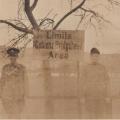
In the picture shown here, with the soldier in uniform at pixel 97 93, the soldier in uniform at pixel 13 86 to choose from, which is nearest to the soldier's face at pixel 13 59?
the soldier in uniform at pixel 13 86

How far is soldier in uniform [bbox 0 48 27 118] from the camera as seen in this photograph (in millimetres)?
1906

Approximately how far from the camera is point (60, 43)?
1.92 metres

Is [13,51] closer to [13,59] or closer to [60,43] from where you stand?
[13,59]

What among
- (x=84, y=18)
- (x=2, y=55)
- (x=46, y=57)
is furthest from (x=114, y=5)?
(x=2, y=55)

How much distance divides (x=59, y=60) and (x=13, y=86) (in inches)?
7.8

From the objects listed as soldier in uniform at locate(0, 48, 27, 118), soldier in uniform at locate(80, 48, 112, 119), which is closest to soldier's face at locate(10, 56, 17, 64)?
soldier in uniform at locate(0, 48, 27, 118)

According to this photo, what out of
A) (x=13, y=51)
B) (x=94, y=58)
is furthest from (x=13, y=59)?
(x=94, y=58)

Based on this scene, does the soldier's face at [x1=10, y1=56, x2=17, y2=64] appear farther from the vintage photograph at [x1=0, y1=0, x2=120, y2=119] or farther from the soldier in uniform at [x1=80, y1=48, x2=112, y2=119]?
the soldier in uniform at [x1=80, y1=48, x2=112, y2=119]

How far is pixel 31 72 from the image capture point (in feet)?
6.29

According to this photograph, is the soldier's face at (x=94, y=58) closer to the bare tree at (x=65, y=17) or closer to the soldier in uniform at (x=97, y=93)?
the soldier in uniform at (x=97, y=93)

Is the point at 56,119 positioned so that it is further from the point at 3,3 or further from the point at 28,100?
the point at 3,3

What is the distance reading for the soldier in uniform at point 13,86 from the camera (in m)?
1.91

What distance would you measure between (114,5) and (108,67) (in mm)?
235

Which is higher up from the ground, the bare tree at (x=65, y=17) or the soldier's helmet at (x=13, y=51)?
the bare tree at (x=65, y=17)
